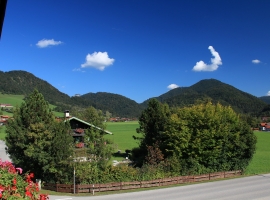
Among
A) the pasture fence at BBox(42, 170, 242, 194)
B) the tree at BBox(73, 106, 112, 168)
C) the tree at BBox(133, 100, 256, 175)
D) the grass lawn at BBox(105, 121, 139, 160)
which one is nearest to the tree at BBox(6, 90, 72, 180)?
the pasture fence at BBox(42, 170, 242, 194)

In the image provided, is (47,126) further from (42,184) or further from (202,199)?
(202,199)

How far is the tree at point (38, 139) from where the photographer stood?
24875 millimetres

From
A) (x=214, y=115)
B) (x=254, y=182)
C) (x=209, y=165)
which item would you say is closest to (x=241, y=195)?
(x=254, y=182)

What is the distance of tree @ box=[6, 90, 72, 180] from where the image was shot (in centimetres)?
2488

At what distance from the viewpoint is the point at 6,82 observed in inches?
7825

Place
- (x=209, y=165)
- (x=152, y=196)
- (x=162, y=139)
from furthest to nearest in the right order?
(x=162, y=139), (x=209, y=165), (x=152, y=196)

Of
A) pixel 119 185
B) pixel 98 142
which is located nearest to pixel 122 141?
pixel 119 185

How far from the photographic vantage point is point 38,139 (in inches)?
1016

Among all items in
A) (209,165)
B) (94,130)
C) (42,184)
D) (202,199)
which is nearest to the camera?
(202,199)

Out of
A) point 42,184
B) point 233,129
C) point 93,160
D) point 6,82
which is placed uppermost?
point 6,82

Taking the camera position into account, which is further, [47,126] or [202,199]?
[47,126]

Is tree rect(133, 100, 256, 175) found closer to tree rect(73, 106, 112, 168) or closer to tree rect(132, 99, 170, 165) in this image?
tree rect(132, 99, 170, 165)

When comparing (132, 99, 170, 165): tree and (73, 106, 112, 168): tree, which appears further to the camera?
(132, 99, 170, 165): tree

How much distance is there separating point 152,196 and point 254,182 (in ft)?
37.0
